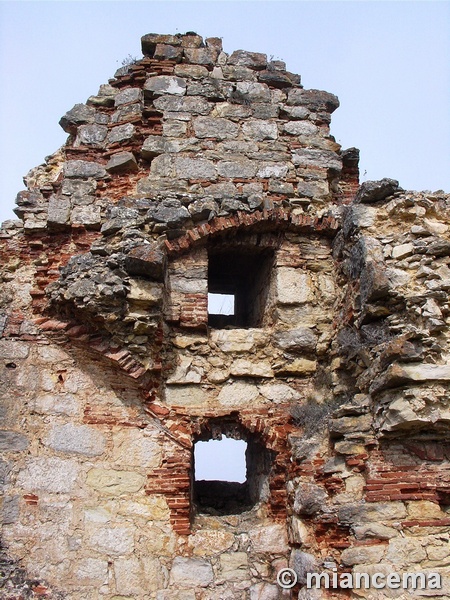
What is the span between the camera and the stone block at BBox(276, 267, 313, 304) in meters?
6.02

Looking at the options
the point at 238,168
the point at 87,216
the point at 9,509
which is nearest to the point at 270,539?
the point at 9,509

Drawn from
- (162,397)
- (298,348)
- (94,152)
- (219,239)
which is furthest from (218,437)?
(94,152)

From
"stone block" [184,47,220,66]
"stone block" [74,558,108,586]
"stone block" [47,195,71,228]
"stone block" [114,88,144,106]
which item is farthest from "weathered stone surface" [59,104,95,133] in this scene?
"stone block" [74,558,108,586]

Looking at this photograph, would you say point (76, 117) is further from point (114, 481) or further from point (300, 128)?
point (114, 481)

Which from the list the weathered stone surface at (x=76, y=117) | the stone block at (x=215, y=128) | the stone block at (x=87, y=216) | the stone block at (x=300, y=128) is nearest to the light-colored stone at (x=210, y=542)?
the stone block at (x=87, y=216)

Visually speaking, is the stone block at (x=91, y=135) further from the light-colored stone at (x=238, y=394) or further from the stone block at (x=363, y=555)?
the stone block at (x=363, y=555)

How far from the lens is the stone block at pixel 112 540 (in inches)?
194

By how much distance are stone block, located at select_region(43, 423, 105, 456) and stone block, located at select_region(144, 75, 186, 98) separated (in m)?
3.82

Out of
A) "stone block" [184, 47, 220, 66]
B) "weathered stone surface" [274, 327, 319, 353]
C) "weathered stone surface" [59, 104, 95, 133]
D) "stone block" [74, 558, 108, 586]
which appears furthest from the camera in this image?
"stone block" [184, 47, 220, 66]

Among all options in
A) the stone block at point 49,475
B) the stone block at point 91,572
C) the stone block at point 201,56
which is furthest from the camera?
the stone block at point 201,56

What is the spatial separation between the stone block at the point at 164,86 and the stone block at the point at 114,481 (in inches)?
164

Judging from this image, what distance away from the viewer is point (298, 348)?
5887mm

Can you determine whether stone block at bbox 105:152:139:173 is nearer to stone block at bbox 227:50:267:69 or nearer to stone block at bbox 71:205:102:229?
stone block at bbox 71:205:102:229

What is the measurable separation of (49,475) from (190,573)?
1.46m
